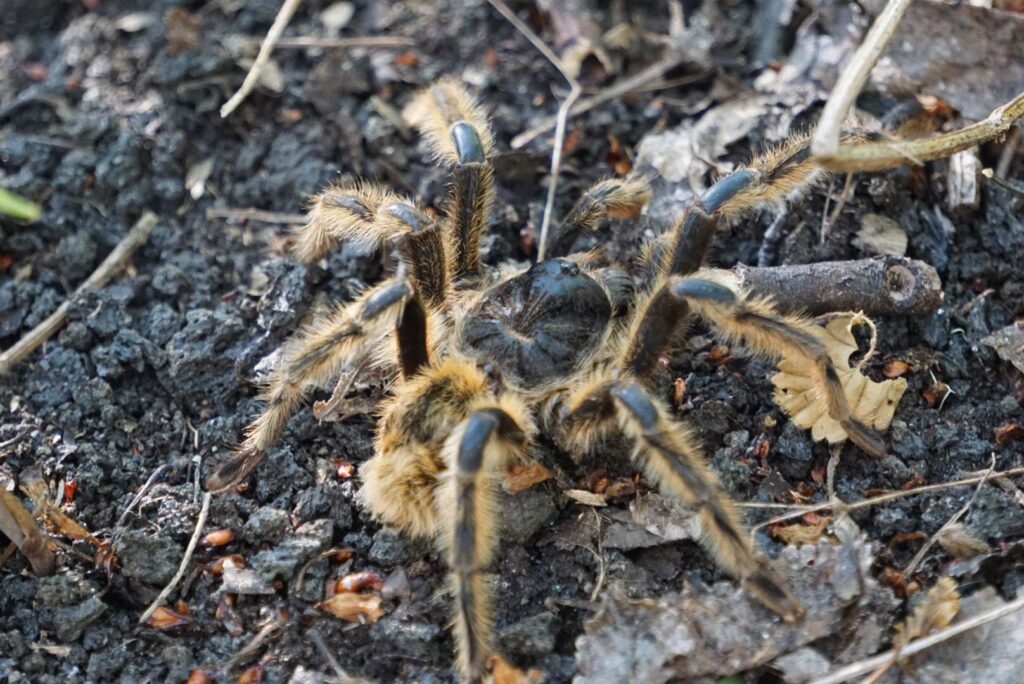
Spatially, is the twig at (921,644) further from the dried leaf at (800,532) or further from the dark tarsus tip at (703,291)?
the dark tarsus tip at (703,291)

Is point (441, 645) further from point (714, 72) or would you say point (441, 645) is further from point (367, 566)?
point (714, 72)

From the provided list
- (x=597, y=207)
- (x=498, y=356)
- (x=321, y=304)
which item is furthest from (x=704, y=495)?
(x=321, y=304)

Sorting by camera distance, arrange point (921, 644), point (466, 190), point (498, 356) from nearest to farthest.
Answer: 1. point (921, 644)
2. point (498, 356)
3. point (466, 190)

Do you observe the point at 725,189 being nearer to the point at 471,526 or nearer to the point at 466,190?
the point at 466,190

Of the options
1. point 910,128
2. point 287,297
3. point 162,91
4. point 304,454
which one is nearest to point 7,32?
point 162,91

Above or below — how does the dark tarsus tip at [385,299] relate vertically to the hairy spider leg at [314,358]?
above

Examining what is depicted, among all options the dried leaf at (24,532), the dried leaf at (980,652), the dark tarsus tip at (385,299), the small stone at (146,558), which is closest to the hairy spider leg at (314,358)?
the dark tarsus tip at (385,299)
